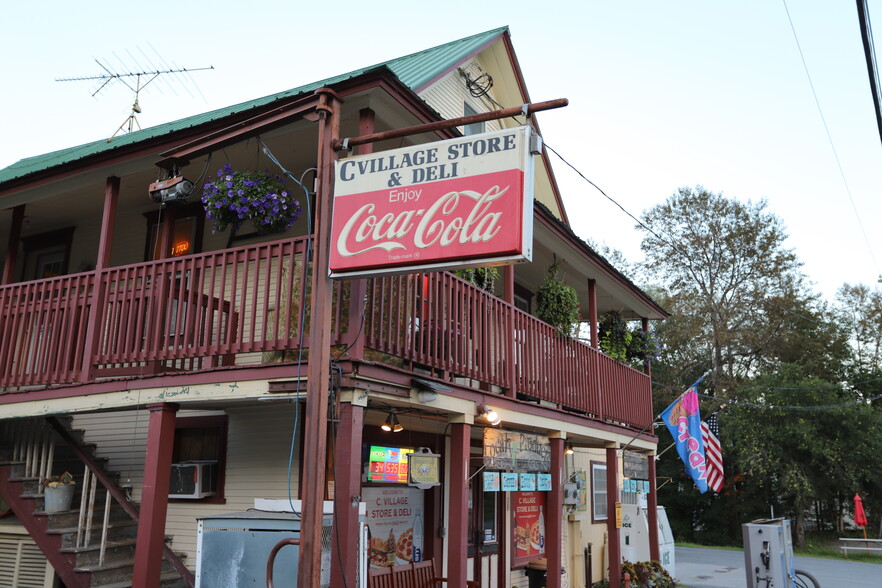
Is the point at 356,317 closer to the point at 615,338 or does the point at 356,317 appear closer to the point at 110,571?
the point at 110,571

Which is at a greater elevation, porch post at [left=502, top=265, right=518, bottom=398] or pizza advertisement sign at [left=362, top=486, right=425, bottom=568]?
porch post at [left=502, top=265, right=518, bottom=398]

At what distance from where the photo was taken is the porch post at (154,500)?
7738 millimetres

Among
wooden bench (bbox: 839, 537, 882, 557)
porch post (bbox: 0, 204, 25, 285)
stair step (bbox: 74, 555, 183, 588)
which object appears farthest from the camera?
wooden bench (bbox: 839, 537, 882, 557)

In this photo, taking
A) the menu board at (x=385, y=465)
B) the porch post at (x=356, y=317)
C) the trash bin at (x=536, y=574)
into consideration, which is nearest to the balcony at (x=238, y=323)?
the porch post at (x=356, y=317)

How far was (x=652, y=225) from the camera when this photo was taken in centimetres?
4072

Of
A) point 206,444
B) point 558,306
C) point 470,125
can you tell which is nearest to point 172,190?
point 206,444

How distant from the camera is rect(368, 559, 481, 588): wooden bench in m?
9.52

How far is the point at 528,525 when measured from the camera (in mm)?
15047

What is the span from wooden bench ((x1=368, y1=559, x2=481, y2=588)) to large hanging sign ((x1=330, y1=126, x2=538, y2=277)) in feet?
16.2

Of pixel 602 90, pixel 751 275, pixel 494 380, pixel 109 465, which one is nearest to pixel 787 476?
pixel 751 275

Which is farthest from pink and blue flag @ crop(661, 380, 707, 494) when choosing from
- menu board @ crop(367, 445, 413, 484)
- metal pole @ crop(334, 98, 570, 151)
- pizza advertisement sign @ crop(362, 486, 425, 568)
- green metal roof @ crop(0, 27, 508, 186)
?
metal pole @ crop(334, 98, 570, 151)

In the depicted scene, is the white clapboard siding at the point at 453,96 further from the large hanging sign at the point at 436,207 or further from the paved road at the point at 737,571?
the paved road at the point at 737,571

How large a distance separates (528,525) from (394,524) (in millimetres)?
5069

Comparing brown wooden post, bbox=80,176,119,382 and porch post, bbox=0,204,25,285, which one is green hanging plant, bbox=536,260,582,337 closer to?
brown wooden post, bbox=80,176,119,382
